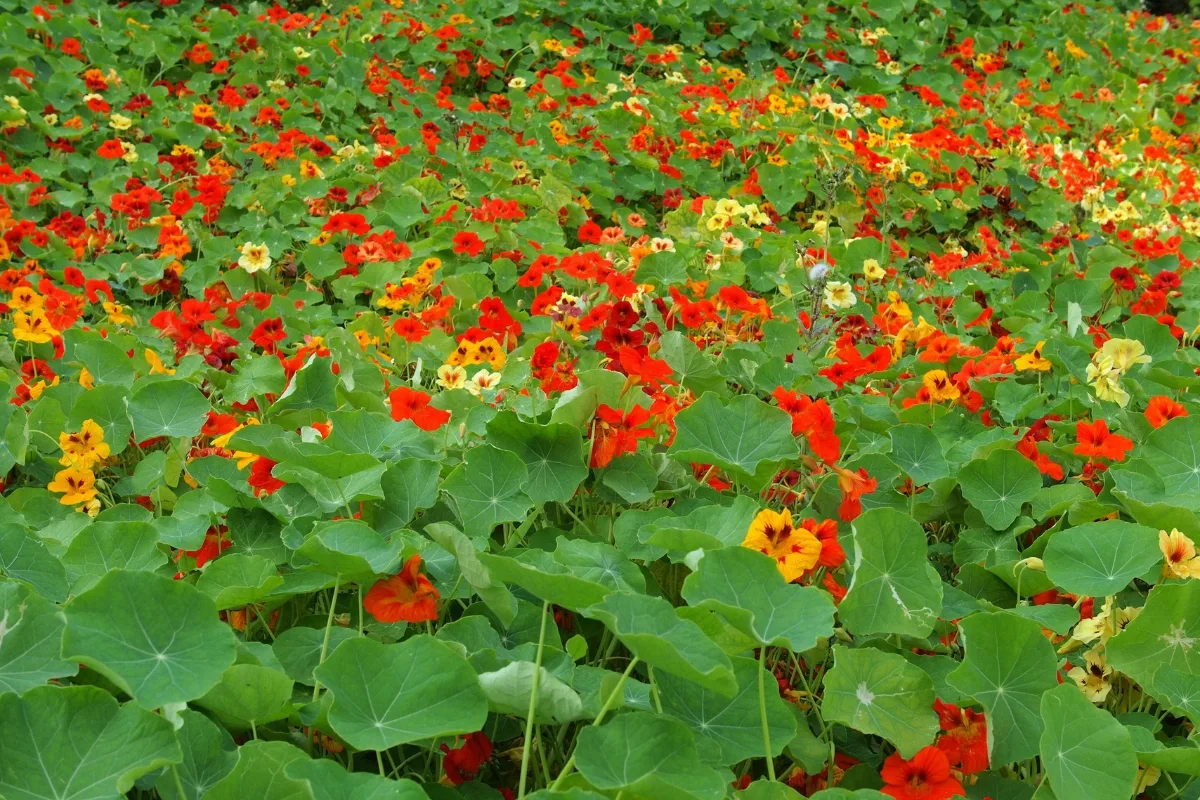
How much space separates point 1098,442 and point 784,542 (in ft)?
3.00

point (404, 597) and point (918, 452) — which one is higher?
point (404, 597)

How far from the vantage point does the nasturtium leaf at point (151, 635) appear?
1.05 meters

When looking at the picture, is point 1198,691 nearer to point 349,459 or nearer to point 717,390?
point 717,390

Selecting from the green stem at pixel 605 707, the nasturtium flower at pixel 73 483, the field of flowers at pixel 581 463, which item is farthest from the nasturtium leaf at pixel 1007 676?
Answer: the nasturtium flower at pixel 73 483

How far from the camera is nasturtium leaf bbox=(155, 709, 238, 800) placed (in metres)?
1.12

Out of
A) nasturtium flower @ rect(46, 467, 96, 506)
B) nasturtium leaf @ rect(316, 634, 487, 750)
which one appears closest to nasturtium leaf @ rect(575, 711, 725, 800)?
nasturtium leaf @ rect(316, 634, 487, 750)

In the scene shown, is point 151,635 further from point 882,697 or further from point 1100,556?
point 1100,556

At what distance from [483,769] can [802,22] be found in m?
6.44

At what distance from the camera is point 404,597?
140 centimetres

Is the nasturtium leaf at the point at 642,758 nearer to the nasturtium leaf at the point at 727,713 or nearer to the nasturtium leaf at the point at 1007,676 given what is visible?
the nasturtium leaf at the point at 727,713

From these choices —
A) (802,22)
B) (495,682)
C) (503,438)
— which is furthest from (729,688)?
(802,22)

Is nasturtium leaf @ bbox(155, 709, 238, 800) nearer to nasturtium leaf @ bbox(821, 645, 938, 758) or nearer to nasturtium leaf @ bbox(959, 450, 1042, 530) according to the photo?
nasturtium leaf @ bbox(821, 645, 938, 758)

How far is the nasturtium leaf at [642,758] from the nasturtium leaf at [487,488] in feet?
1.71

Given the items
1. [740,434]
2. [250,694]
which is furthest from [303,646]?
[740,434]
